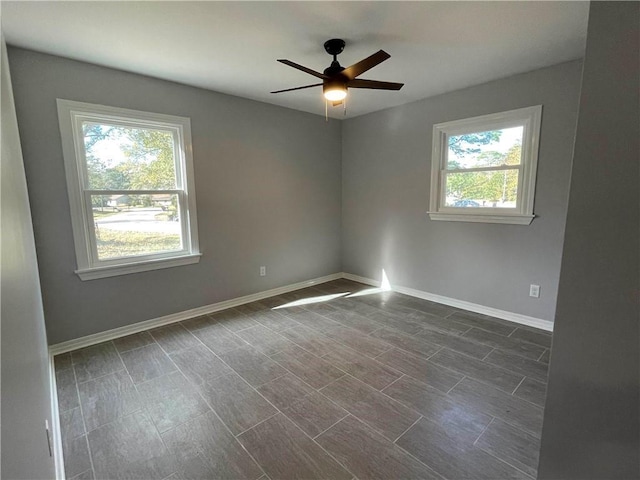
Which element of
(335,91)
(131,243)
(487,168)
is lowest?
(131,243)

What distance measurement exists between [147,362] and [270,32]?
2824 millimetres

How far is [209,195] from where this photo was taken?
3.49 m

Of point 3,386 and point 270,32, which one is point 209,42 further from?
point 3,386

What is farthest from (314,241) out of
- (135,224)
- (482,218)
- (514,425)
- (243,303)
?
(514,425)

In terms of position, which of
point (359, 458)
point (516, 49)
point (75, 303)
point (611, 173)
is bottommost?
point (359, 458)

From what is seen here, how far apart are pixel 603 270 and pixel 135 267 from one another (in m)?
3.47

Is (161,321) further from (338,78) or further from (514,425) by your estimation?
(514,425)

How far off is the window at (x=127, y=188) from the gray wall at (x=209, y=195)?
0.09 meters

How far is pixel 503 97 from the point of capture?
3.14 metres

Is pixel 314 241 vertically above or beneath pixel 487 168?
beneath

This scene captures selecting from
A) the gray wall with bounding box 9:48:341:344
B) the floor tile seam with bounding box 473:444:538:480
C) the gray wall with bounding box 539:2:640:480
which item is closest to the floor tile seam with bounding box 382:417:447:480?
the floor tile seam with bounding box 473:444:538:480

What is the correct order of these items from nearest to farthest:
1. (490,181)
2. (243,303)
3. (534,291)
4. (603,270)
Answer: (603,270) → (534,291) → (490,181) → (243,303)

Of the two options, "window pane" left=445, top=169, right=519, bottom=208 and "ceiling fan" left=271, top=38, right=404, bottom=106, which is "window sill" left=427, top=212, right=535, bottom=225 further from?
"ceiling fan" left=271, top=38, right=404, bottom=106

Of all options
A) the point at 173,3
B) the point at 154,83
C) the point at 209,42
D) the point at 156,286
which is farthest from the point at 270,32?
the point at 156,286
